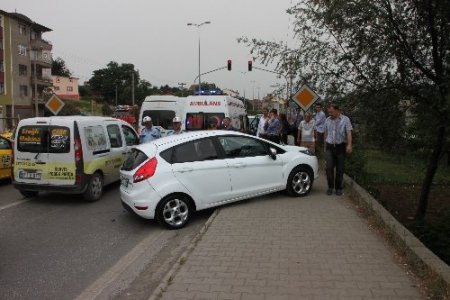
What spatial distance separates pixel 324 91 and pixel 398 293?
5.38 m

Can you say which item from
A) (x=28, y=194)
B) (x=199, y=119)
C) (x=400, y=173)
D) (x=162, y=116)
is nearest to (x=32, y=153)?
(x=28, y=194)

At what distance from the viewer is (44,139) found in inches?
390

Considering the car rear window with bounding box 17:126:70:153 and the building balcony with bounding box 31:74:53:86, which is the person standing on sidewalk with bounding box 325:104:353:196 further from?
the building balcony with bounding box 31:74:53:86

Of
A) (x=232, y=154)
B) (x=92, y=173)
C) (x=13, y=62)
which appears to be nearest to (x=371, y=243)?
(x=232, y=154)

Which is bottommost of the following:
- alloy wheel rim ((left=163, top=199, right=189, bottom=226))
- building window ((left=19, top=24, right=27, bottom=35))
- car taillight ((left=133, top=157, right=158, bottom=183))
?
alloy wheel rim ((left=163, top=199, right=189, bottom=226))

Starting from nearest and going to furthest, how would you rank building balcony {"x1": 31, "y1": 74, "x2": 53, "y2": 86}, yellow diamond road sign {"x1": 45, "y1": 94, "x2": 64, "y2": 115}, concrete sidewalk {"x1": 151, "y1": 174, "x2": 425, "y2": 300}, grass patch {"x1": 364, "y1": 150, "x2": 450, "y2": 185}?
concrete sidewalk {"x1": 151, "y1": 174, "x2": 425, "y2": 300} < grass patch {"x1": 364, "y1": 150, "x2": 450, "y2": 185} < yellow diamond road sign {"x1": 45, "y1": 94, "x2": 64, "y2": 115} < building balcony {"x1": 31, "y1": 74, "x2": 53, "y2": 86}

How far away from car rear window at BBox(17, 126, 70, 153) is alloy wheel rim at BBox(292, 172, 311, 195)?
436 cm

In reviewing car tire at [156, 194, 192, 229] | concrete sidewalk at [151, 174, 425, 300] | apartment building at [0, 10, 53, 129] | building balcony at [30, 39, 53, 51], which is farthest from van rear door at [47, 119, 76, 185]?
building balcony at [30, 39, 53, 51]

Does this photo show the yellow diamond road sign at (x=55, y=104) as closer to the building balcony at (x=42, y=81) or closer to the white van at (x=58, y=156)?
the white van at (x=58, y=156)

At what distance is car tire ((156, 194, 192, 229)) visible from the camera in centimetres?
792

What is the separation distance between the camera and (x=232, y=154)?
29.1ft

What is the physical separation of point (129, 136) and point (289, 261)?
732 centimetres

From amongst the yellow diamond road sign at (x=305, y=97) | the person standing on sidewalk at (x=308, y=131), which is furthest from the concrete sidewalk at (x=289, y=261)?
the person standing on sidewalk at (x=308, y=131)

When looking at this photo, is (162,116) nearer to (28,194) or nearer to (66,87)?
(28,194)
